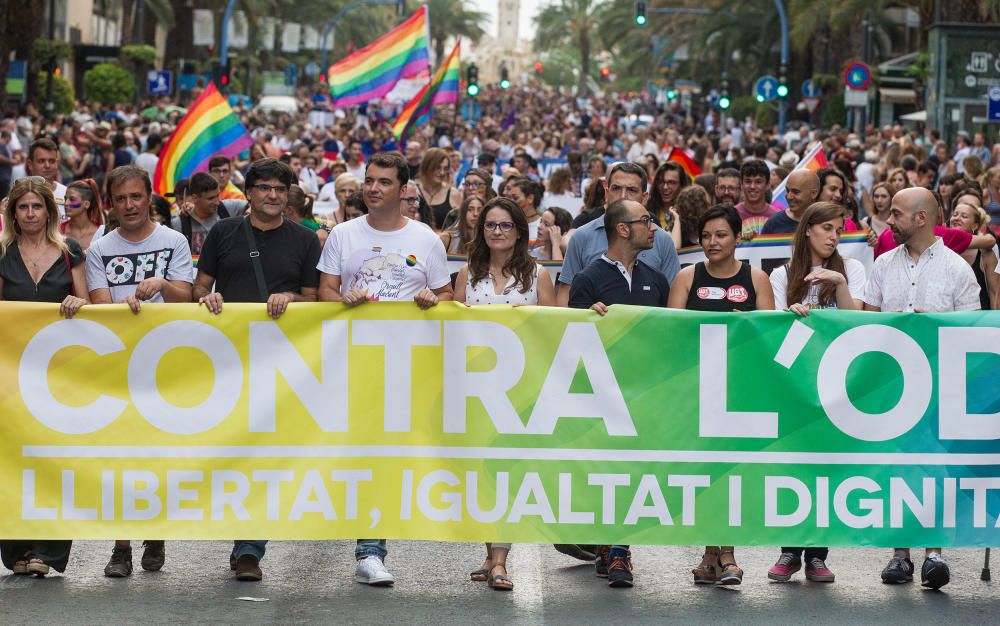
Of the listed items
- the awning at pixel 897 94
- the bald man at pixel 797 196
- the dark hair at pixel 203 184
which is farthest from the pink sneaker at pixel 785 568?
the awning at pixel 897 94

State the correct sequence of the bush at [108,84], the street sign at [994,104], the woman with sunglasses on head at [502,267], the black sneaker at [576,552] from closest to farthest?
the woman with sunglasses on head at [502,267]
the black sneaker at [576,552]
the street sign at [994,104]
the bush at [108,84]

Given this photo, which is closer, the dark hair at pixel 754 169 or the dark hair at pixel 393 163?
the dark hair at pixel 393 163

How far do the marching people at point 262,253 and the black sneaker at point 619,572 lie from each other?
1569 millimetres

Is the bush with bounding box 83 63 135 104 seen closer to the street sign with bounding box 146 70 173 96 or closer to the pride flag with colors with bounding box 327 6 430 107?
the street sign with bounding box 146 70 173 96

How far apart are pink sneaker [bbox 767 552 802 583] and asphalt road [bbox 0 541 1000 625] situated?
0.19 ft

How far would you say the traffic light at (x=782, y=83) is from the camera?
38812mm

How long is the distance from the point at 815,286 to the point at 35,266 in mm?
3584

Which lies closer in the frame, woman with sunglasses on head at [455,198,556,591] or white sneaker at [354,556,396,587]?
white sneaker at [354,556,396,587]

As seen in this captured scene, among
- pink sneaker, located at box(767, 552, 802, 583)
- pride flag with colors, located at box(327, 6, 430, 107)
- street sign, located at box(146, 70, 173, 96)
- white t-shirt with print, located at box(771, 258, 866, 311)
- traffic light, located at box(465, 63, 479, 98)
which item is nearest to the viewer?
pink sneaker, located at box(767, 552, 802, 583)

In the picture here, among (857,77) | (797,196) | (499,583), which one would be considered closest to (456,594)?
(499,583)

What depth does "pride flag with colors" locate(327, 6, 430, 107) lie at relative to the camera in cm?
2627

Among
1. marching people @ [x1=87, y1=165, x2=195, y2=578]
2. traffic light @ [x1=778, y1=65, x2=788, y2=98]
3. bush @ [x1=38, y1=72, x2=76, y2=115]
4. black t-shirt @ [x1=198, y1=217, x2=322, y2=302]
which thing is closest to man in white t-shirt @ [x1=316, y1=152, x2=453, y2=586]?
black t-shirt @ [x1=198, y1=217, x2=322, y2=302]

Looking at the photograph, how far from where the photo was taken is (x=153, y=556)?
767 cm

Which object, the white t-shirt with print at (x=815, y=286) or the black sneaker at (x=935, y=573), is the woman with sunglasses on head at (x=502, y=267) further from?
the black sneaker at (x=935, y=573)
